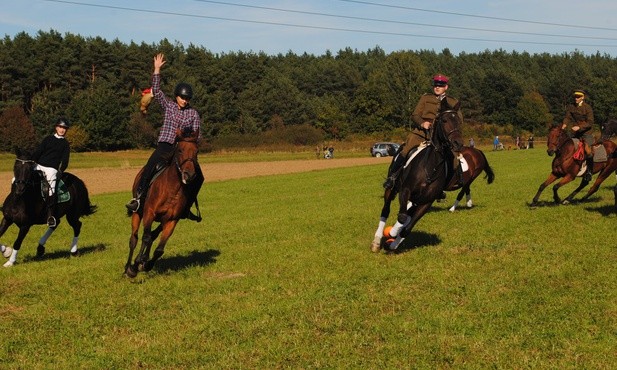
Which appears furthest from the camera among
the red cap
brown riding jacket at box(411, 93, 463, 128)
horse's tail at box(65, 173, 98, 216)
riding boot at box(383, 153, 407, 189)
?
horse's tail at box(65, 173, 98, 216)

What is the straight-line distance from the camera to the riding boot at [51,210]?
14673 millimetres

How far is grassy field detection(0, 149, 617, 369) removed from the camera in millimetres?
7078

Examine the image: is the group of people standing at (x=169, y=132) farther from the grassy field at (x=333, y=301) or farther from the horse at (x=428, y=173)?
the grassy field at (x=333, y=301)

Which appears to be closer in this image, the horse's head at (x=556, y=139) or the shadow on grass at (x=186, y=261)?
the shadow on grass at (x=186, y=261)

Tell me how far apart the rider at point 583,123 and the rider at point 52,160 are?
14241mm

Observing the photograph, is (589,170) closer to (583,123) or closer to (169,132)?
(583,123)

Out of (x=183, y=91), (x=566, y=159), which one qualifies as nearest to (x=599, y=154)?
(x=566, y=159)

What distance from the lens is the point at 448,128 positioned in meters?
12.5

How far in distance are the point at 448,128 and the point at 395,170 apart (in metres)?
1.71

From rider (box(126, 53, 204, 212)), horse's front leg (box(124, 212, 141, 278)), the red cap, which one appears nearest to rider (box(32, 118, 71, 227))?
horse's front leg (box(124, 212, 141, 278))

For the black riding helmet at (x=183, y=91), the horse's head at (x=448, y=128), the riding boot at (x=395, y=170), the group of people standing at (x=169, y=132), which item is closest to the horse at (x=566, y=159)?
the group of people standing at (x=169, y=132)

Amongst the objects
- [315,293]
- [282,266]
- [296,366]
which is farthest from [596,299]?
[282,266]

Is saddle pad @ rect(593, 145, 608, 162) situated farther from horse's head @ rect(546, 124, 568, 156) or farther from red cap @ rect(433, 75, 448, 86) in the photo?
red cap @ rect(433, 75, 448, 86)

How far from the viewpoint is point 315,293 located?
9805 millimetres
